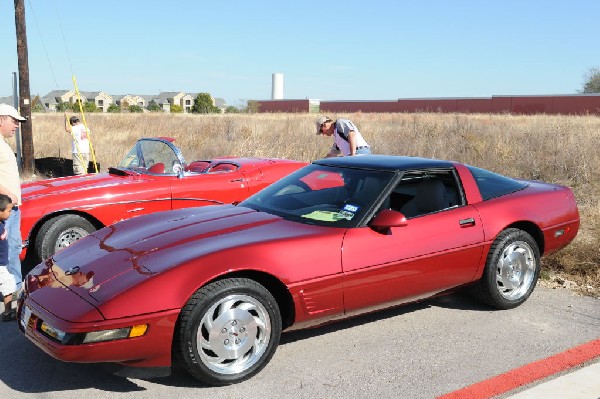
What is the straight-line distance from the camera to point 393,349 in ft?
13.5

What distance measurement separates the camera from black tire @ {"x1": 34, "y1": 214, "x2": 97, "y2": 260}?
5.89 metres

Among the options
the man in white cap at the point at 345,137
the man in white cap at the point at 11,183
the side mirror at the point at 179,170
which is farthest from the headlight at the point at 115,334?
the man in white cap at the point at 345,137

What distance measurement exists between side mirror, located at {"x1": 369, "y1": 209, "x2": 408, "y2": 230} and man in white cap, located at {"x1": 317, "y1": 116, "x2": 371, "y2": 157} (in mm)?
3831

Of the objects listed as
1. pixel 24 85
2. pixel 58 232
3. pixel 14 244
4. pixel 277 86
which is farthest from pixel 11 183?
pixel 277 86

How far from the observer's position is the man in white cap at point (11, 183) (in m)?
4.71

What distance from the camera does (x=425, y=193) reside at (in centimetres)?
468

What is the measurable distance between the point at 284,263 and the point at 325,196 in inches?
41.6

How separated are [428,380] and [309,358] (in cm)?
79

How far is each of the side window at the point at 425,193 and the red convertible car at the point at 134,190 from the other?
282 centimetres

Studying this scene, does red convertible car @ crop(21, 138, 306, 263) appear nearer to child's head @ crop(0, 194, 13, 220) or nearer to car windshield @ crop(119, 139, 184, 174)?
car windshield @ crop(119, 139, 184, 174)

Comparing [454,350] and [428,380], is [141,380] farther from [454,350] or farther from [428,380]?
[454,350]

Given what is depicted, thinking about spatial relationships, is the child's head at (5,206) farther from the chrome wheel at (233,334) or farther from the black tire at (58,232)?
the chrome wheel at (233,334)

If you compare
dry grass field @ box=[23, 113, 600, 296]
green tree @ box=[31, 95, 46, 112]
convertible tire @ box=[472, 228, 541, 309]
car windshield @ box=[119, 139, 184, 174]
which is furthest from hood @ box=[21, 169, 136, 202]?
green tree @ box=[31, 95, 46, 112]

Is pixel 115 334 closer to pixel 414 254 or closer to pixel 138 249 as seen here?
pixel 138 249
